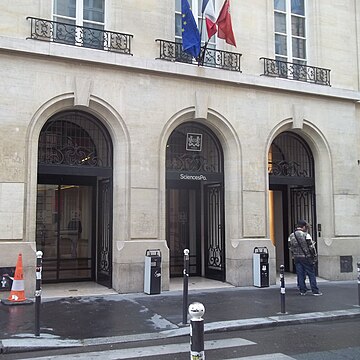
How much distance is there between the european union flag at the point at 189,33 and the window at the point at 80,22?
7.09 feet

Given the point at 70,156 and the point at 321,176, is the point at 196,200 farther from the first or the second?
A: the point at 70,156

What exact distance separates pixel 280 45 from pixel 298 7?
1710mm

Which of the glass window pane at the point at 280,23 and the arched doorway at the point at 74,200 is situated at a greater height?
the glass window pane at the point at 280,23

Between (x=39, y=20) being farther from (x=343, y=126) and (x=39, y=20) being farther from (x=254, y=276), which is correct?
(x=343, y=126)

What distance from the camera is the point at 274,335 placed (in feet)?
26.5

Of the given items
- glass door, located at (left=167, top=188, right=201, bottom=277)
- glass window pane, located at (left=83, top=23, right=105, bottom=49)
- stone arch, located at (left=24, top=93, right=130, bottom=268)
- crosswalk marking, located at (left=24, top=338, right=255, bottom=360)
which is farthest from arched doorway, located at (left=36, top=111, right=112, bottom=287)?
crosswalk marking, located at (left=24, top=338, right=255, bottom=360)

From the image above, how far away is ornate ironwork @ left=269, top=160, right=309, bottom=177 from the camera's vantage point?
15.2 m

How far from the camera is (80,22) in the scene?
1217cm

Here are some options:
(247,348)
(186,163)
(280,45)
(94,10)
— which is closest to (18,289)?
(247,348)

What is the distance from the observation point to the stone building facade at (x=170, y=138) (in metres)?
11.4

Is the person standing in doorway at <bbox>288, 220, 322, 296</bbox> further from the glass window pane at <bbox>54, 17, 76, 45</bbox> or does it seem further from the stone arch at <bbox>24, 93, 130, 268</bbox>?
the glass window pane at <bbox>54, 17, 76, 45</bbox>

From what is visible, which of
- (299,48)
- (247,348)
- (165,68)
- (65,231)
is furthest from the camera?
(299,48)

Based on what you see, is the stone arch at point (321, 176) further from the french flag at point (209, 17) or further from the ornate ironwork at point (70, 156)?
the ornate ironwork at point (70, 156)

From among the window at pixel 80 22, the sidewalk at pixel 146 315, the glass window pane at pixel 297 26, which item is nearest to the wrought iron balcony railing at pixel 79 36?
the window at pixel 80 22
